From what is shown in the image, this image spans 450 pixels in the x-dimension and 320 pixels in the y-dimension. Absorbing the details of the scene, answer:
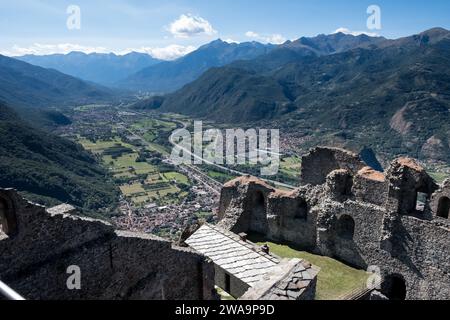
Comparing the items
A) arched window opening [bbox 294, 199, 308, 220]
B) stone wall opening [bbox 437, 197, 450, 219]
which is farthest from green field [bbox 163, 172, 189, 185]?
stone wall opening [bbox 437, 197, 450, 219]

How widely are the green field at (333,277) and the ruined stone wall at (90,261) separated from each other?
8.01 m

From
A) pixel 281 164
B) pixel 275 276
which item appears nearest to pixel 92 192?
pixel 281 164

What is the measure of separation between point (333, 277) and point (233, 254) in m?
6.25

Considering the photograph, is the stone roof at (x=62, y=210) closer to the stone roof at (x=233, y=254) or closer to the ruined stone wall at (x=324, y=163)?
the stone roof at (x=233, y=254)

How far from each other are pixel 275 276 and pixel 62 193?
109 meters

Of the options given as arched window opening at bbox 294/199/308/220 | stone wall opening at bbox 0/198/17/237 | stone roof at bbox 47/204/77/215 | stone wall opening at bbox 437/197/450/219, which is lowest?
arched window opening at bbox 294/199/308/220

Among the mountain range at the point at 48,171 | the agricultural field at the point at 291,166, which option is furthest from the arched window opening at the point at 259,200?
the agricultural field at the point at 291,166

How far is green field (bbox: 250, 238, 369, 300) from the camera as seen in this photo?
22.2m

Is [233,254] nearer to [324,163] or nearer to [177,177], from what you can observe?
[324,163]

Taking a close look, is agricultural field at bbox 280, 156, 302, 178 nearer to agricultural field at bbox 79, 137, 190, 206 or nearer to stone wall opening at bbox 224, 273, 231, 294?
agricultural field at bbox 79, 137, 190, 206

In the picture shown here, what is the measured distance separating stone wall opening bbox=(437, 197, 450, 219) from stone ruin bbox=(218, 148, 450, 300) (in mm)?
47

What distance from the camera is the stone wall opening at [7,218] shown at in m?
12.1

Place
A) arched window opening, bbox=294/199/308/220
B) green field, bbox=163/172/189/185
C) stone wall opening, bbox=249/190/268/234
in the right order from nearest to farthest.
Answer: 1. arched window opening, bbox=294/199/308/220
2. stone wall opening, bbox=249/190/268/234
3. green field, bbox=163/172/189/185

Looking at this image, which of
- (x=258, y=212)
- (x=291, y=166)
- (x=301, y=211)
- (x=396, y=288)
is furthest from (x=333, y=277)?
(x=291, y=166)
